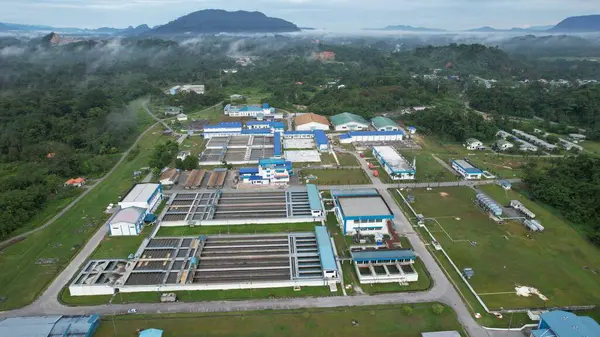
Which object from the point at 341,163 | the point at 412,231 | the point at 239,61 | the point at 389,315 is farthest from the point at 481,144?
the point at 239,61

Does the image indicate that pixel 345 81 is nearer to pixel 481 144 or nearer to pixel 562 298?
pixel 481 144

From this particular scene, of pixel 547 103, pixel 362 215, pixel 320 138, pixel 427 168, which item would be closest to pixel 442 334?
pixel 362 215

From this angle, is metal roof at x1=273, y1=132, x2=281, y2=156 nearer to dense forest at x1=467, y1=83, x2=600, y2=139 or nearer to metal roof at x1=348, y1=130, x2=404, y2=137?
metal roof at x1=348, y1=130, x2=404, y2=137

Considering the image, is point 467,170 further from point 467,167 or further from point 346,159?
point 346,159

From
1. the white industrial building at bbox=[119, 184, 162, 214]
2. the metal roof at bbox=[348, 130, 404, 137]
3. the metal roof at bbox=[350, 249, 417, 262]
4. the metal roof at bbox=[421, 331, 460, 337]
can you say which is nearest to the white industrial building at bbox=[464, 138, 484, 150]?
the metal roof at bbox=[348, 130, 404, 137]

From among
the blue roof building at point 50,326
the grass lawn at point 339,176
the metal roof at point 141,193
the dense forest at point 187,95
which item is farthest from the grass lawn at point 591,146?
the blue roof building at point 50,326

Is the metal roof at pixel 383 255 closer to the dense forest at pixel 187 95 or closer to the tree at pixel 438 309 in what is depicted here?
the tree at pixel 438 309

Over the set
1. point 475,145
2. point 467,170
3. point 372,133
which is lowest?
point 475,145
